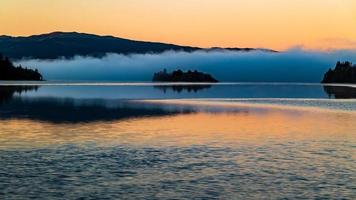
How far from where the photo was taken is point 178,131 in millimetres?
40812

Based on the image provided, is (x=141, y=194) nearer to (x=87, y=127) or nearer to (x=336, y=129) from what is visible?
(x=87, y=127)

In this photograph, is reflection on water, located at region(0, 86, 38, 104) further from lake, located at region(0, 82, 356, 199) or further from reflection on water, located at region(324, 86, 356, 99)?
reflection on water, located at region(324, 86, 356, 99)

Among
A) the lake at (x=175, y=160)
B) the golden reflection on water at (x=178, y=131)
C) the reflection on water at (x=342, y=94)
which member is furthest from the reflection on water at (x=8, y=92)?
the reflection on water at (x=342, y=94)

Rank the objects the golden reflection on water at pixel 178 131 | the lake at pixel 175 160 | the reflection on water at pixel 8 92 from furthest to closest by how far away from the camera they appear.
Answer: the reflection on water at pixel 8 92 → the golden reflection on water at pixel 178 131 → the lake at pixel 175 160

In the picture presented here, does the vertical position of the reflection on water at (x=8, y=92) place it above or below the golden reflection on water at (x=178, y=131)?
above

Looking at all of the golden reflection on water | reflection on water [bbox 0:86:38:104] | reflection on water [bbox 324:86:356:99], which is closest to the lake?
the golden reflection on water

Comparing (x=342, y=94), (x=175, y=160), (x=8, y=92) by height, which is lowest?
(x=175, y=160)

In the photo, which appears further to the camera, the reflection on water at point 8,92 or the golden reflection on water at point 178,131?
the reflection on water at point 8,92

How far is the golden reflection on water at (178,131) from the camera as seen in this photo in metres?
34.4

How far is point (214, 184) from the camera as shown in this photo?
21.3m

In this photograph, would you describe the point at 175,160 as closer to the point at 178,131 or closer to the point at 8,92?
the point at 178,131

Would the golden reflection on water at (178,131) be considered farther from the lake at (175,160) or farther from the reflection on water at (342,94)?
the reflection on water at (342,94)

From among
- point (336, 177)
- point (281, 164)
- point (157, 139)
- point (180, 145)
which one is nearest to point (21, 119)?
point (157, 139)

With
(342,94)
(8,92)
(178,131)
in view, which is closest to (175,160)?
(178,131)
